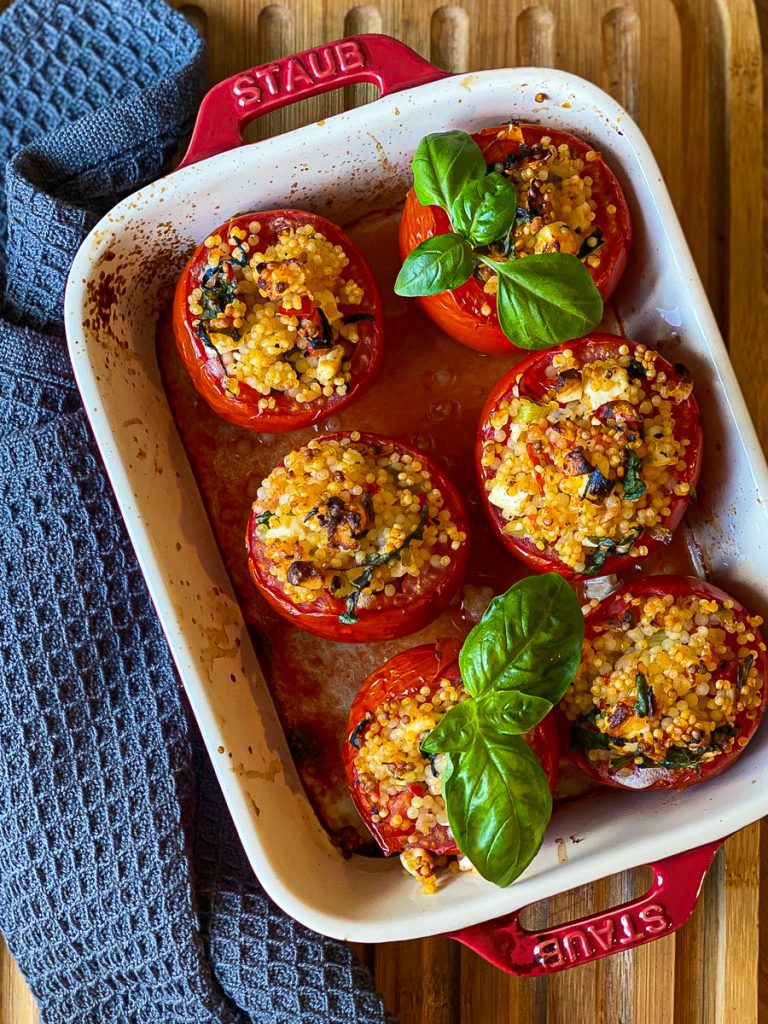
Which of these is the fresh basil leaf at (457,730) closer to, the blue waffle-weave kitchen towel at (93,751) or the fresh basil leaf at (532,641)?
the fresh basil leaf at (532,641)

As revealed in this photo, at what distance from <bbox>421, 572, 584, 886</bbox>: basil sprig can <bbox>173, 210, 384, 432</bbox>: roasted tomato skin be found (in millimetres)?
476

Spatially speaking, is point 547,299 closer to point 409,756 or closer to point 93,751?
point 409,756

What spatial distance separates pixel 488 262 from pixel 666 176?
22.7 inches

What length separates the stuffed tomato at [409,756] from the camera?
159 centimetres

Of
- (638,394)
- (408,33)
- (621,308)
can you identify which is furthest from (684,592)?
(408,33)

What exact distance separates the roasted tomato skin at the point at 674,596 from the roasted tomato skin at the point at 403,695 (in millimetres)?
75

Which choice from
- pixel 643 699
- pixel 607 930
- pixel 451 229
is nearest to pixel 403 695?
pixel 643 699

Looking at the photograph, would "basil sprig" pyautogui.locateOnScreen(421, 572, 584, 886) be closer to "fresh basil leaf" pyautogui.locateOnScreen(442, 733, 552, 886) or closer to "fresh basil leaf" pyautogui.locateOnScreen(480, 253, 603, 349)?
"fresh basil leaf" pyautogui.locateOnScreen(442, 733, 552, 886)

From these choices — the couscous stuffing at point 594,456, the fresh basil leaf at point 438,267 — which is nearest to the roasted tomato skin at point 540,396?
the couscous stuffing at point 594,456

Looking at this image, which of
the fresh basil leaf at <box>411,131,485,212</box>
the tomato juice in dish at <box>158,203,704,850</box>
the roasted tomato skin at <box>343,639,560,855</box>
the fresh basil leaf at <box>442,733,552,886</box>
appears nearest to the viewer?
the fresh basil leaf at <box>442,733,552,886</box>

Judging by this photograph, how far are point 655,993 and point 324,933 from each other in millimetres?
719

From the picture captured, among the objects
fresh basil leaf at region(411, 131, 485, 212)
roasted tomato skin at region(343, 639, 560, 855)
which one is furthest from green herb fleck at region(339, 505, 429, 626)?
fresh basil leaf at region(411, 131, 485, 212)

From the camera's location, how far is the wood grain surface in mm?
1850

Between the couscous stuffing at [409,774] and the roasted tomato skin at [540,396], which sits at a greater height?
the roasted tomato skin at [540,396]
